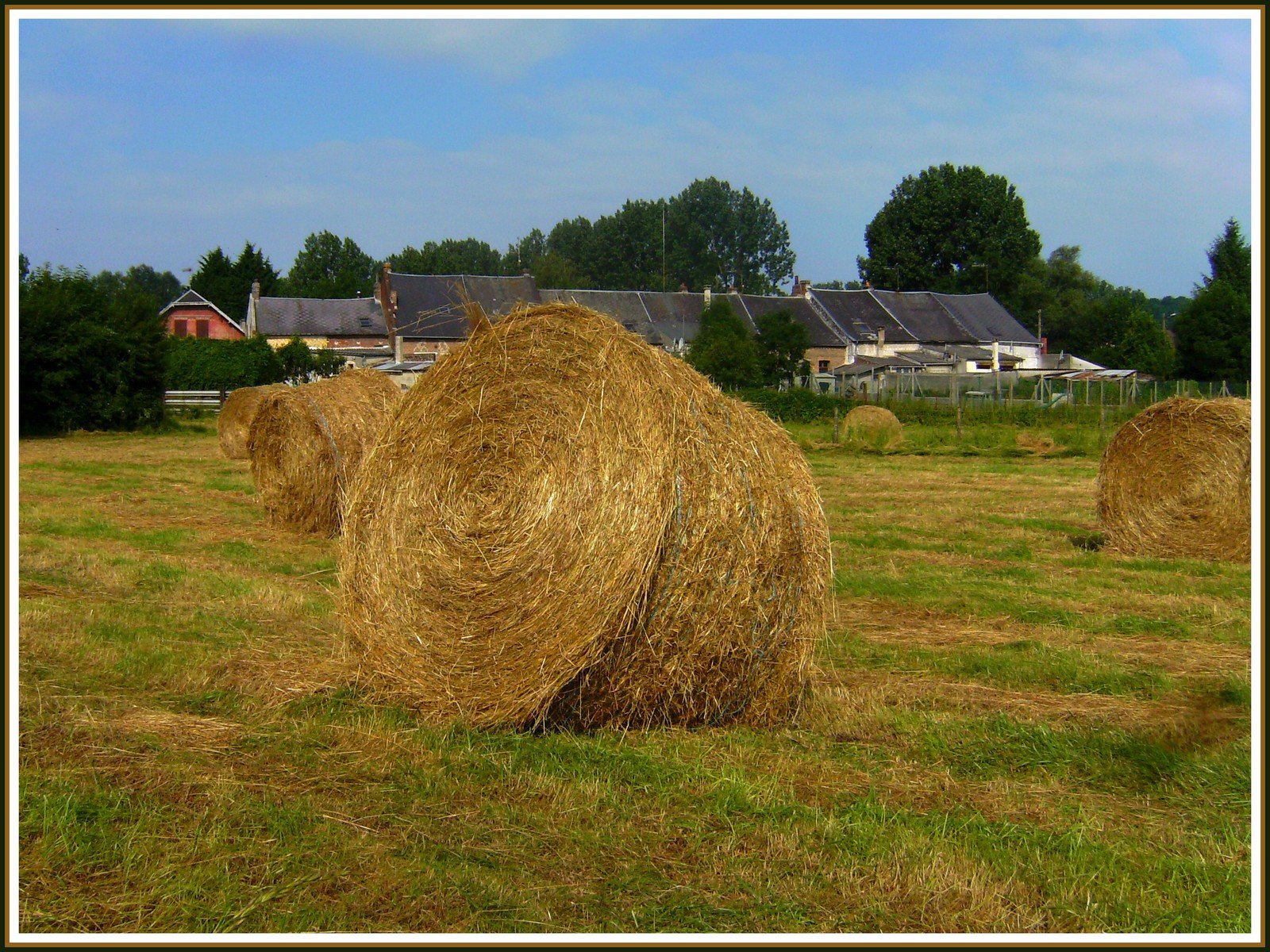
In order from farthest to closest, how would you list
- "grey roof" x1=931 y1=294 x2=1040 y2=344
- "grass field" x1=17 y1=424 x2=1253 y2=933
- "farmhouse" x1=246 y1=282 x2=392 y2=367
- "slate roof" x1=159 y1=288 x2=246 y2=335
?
1. "grey roof" x1=931 y1=294 x2=1040 y2=344
2. "slate roof" x1=159 y1=288 x2=246 y2=335
3. "farmhouse" x1=246 y1=282 x2=392 y2=367
4. "grass field" x1=17 y1=424 x2=1253 y2=933

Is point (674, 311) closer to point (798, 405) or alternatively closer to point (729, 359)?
point (729, 359)

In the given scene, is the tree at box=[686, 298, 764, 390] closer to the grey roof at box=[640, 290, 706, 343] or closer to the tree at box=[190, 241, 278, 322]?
the grey roof at box=[640, 290, 706, 343]

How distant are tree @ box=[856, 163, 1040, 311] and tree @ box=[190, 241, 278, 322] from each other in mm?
45369

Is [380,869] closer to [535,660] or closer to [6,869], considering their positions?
[6,869]

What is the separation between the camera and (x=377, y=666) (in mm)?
6734

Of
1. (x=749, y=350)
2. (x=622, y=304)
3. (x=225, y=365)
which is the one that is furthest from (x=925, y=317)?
(x=225, y=365)

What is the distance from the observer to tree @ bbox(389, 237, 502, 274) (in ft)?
386

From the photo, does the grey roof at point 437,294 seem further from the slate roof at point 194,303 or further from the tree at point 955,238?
the tree at point 955,238

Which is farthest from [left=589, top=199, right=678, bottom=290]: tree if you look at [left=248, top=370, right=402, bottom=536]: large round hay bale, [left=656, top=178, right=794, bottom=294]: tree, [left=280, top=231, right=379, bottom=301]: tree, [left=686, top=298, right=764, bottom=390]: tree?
[left=248, top=370, right=402, bottom=536]: large round hay bale

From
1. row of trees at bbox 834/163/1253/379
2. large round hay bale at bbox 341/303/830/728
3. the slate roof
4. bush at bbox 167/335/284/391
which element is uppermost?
row of trees at bbox 834/163/1253/379

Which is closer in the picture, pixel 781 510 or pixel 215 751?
pixel 215 751

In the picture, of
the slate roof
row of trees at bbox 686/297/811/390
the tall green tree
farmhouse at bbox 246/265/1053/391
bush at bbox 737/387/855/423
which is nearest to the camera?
bush at bbox 737/387/855/423

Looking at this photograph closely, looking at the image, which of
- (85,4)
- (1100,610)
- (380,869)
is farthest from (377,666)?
(1100,610)

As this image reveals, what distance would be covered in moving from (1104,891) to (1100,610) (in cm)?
549
